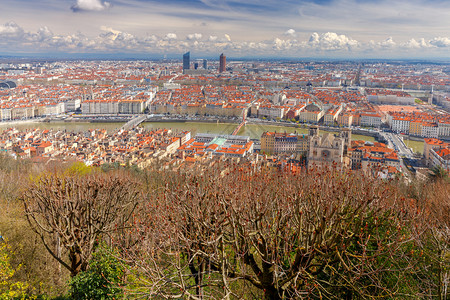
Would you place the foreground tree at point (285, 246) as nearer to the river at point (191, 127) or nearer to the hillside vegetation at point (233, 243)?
the hillside vegetation at point (233, 243)

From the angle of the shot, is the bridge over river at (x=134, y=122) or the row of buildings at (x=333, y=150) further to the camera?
the bridge over river at (x=134, y=122)

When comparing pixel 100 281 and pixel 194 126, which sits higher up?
pixel 100 281

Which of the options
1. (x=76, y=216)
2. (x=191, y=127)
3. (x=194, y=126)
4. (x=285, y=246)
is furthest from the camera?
(x=194, y=126)

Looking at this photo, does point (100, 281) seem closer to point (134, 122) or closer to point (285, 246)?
point (285, 246)

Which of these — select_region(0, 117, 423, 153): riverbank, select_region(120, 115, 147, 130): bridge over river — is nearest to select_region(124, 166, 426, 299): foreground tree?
select_region(0, 117, 423, 153): riverbank

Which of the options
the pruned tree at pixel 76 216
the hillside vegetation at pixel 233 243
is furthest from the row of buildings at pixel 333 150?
the pruned tree at pixel 76 216

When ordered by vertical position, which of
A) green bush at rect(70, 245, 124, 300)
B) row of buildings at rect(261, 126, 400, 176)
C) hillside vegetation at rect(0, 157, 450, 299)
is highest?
hillside vegetation at rect(0, 157, 450, 299)

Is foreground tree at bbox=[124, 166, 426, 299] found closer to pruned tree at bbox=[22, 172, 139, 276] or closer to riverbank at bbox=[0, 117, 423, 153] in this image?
pruned tree at bbox=[22, 172, 139, 276]

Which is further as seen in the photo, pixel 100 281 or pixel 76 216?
pixel 76 216

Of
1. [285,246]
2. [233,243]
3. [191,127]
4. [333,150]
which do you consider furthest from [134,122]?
[285,246]

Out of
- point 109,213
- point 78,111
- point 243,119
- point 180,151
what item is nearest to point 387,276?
point 109,213

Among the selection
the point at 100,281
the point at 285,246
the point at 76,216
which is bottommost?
the point at 100,281
